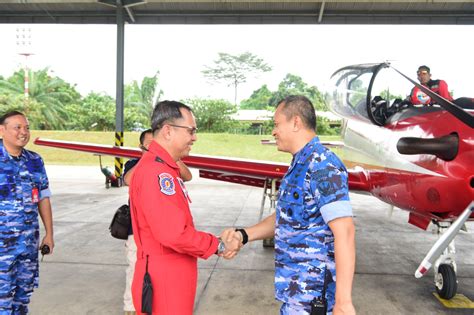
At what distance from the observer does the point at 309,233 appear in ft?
5.79

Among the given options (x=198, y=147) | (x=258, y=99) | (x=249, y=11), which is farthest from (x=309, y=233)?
(x=258, y=99)

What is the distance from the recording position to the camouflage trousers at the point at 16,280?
8.27 feet

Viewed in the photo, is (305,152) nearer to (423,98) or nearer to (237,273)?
(423,98)

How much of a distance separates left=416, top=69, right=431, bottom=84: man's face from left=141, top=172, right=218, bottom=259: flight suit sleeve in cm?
396

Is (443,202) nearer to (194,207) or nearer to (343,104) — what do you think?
(343,104)

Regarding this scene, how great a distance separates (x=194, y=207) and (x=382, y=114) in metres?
6.31

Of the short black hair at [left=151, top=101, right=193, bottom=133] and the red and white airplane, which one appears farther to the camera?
the red and white airplane

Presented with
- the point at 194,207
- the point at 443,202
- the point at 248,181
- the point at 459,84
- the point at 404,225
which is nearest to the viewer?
the point at 443,202

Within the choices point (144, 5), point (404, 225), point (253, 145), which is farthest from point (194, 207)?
point (253, 145)

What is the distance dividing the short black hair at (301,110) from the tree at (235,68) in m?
51.8

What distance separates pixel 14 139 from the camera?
2.67m

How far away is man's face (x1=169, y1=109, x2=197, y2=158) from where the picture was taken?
198 centimetres

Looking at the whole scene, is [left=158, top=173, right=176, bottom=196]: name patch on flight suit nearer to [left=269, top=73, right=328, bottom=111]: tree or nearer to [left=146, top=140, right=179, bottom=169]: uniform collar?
[left=146, top=140, right=179, bottom=169]: uniform collar

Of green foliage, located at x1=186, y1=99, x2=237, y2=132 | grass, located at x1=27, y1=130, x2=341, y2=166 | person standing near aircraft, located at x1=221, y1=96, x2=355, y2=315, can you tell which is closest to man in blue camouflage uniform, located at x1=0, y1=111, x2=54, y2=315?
person standing near aircraft, located at x1=221, y1=96, x2=355, y2=315
